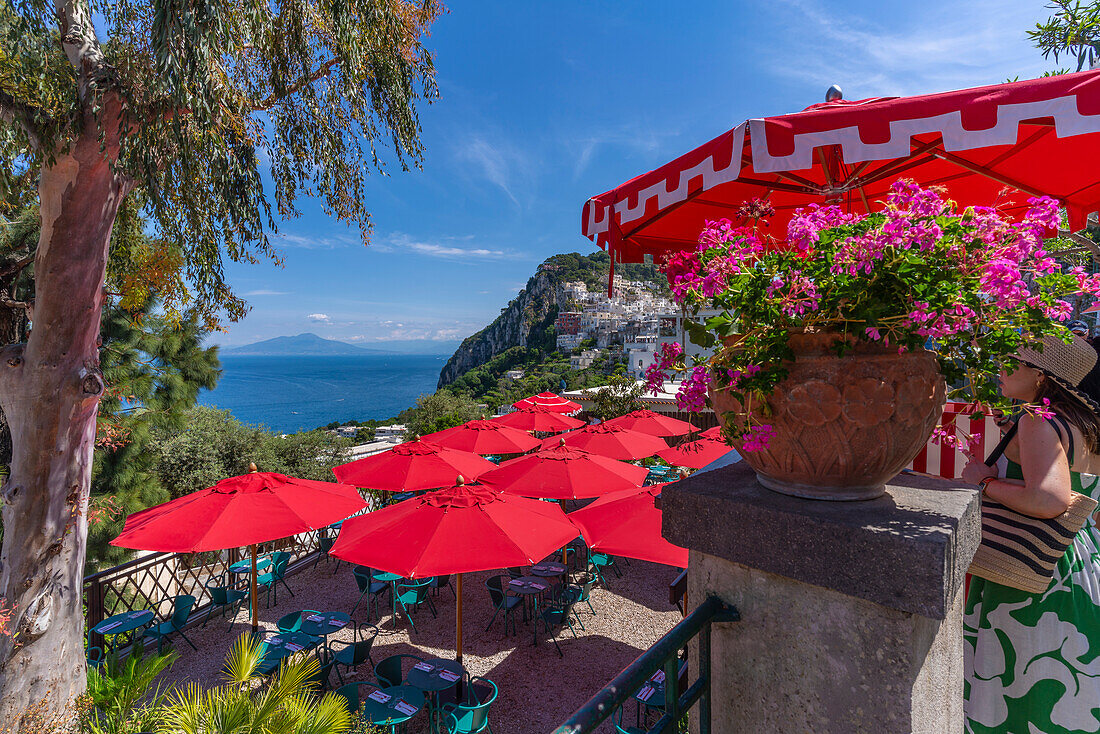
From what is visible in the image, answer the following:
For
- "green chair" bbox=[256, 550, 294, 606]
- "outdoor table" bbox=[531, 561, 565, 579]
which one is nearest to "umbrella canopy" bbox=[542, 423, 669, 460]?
"outdoor table" bbox=[531, 561, 565, 579]

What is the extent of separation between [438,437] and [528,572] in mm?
4219

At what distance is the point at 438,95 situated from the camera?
24.9ft

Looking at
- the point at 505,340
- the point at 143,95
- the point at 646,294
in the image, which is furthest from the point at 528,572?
the point at 646,294

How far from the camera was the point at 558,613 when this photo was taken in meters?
6.23

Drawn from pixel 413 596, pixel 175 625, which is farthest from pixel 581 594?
pixel 175 625

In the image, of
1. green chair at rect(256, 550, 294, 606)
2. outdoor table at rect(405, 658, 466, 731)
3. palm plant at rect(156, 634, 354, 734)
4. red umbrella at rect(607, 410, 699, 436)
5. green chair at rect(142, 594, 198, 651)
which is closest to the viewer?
palm plant at rect(156, 634, 354, 734)

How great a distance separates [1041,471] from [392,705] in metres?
4.95

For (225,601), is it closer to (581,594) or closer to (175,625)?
(175,625)

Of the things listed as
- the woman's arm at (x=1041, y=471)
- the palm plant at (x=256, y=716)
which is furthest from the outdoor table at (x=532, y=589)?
the woman's arm at (x=1041, y=471)

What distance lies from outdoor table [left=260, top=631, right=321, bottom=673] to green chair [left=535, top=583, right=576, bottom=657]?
8.73ft

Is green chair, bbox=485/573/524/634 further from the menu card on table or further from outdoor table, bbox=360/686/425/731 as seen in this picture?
the menu card on table

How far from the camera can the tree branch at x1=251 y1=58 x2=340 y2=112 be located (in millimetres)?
6504

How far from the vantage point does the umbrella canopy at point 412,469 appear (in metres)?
7.45

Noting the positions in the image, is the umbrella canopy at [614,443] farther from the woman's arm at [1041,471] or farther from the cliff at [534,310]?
the cliff at [534,310]
